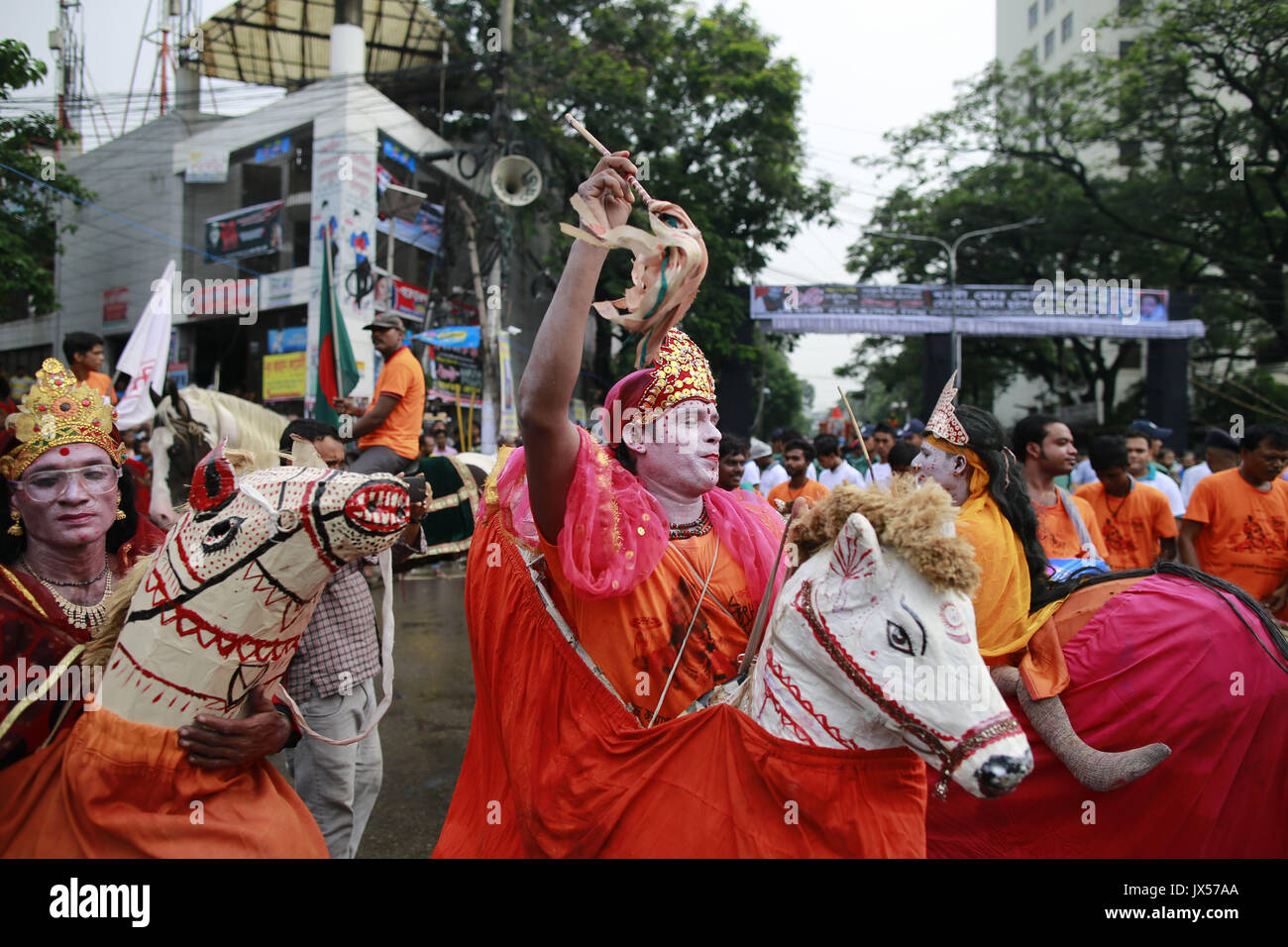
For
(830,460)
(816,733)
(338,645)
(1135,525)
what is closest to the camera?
(816,733)

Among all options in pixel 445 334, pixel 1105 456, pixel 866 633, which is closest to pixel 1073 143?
pixel 445 334

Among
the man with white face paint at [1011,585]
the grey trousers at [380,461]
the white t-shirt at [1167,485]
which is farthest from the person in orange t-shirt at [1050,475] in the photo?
the white t-shirt at [1167,485]

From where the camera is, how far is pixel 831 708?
173 centimetres

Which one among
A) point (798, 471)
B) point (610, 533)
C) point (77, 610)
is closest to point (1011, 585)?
point (610, 533)

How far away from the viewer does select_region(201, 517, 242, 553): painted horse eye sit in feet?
5.18

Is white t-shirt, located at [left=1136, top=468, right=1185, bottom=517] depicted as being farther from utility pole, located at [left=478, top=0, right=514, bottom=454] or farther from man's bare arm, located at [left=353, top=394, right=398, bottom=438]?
utility pole, located at [left=478, top=0, right=514, bottom=454]

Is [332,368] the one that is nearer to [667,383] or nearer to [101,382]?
[101,382]

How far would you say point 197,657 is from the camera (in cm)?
163

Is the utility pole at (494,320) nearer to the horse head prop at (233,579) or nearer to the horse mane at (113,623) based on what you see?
the horse mane at (113,623)

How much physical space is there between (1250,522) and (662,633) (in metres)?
5.09

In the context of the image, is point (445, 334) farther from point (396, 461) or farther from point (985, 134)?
point (985, 134)

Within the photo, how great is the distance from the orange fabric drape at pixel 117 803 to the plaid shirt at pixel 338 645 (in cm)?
141

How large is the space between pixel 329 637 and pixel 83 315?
78.7ft

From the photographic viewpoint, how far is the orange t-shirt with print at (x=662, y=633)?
7.04ft
